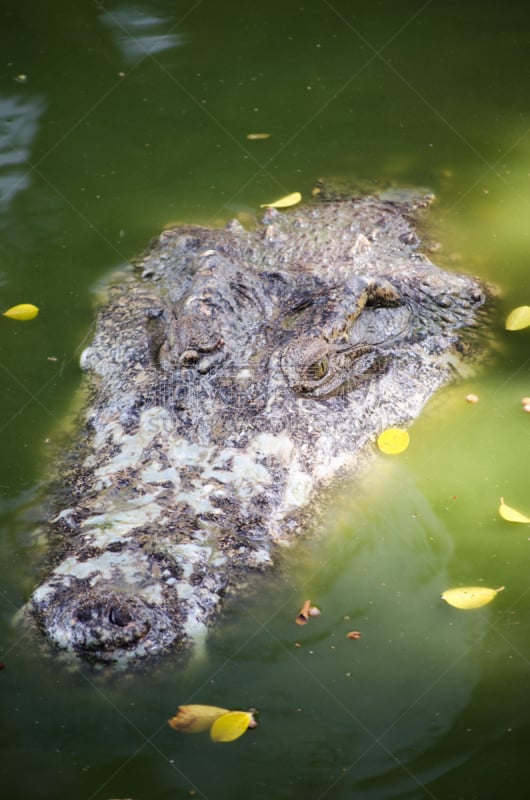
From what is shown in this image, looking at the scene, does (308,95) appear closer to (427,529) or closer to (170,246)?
(170,246)

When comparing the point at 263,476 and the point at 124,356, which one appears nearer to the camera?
the point at 263,476

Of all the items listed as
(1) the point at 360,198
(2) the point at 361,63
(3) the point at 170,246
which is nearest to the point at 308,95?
(2) the point at 361,63

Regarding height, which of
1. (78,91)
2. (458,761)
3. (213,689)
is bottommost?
(458,761)

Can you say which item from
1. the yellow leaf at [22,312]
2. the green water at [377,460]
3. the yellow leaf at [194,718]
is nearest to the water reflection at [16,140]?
the green water at [377,460]

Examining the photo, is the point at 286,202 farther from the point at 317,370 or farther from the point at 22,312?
the point at 317,370

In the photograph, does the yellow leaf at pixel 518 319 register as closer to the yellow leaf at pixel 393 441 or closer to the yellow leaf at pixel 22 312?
the yellow leaf at pixel 393 441

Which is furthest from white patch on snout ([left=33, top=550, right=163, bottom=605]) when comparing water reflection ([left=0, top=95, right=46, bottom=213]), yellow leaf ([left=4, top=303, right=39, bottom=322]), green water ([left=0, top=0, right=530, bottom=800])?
water reflection ([left=0, top=95, right=46, bottom=213])
